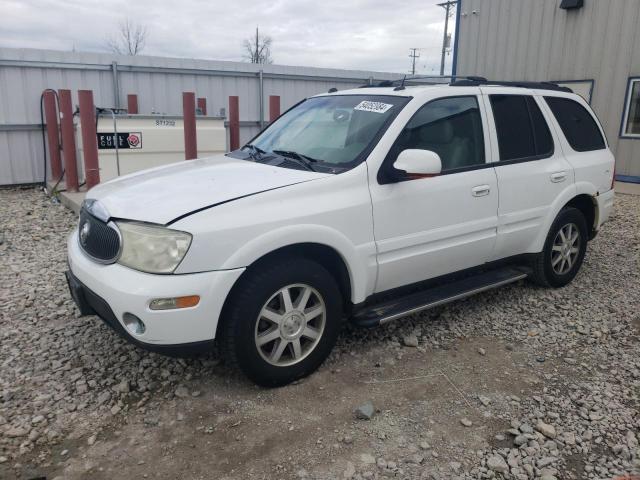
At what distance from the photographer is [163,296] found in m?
2.64

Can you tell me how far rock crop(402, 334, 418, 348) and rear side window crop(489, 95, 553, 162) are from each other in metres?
1.53

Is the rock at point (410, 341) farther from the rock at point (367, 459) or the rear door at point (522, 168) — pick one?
the rock at point (367, 459)

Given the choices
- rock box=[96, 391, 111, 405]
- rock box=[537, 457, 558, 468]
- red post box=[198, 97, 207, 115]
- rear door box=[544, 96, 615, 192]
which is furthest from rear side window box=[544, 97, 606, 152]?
red post box=[198, 97, 207, 115]

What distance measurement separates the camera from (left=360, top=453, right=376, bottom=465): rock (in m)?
2.57

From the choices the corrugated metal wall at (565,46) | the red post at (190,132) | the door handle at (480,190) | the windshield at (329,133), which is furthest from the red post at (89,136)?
the corrugated metal wall at (565,46)

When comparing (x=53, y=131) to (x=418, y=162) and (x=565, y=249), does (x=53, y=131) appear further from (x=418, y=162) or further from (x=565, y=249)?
(x=565, y=249)

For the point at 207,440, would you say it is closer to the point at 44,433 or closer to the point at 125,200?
the point at 44,433

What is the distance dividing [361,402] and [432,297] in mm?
1045

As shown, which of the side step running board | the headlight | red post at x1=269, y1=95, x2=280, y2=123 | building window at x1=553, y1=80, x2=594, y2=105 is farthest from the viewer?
building window at x1=553, y1=80, x2=594, y2=105

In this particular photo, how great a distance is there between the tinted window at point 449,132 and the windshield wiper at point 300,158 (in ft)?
1.86

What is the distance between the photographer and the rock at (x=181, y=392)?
313 cm

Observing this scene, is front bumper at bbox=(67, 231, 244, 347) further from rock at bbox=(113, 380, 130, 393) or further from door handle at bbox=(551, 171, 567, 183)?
door handle at bbox=(551, 171, 567, 183)

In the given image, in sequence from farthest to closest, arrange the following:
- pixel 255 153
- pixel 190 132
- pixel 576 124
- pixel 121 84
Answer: pixel 121 84 < pixel 190 132 < pixel 576 124 < pixel 255 153

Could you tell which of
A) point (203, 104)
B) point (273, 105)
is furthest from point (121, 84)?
point (273, 105)
